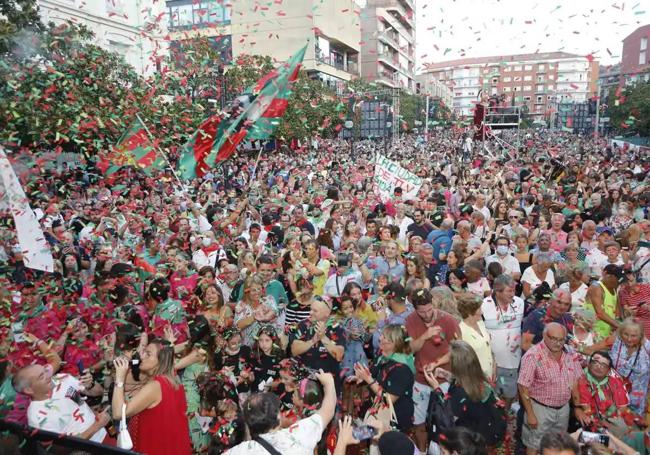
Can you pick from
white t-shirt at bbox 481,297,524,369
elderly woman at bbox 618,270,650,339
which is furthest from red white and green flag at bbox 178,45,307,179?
elderly woman at bbox 618,270,650,339

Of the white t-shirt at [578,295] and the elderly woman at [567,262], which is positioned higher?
the elderly woman at [567,262]

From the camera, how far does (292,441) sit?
2893mm

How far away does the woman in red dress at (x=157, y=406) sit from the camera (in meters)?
3.50

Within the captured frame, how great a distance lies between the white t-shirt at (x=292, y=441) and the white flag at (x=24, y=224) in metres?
3.62

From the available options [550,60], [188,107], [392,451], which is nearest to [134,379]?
[392,451]

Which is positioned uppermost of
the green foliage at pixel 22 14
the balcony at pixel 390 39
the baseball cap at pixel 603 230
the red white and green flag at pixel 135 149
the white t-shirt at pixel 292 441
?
the balcony at pixel 390 39

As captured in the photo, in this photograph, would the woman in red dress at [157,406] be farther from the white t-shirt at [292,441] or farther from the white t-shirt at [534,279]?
the white t-shirt at [534,279]

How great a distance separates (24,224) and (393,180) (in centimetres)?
845

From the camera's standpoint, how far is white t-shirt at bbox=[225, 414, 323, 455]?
2.80 meters

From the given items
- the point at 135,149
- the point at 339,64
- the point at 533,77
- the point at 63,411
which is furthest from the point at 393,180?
the point at 533,77

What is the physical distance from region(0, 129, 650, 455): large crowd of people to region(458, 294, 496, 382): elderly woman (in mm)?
22

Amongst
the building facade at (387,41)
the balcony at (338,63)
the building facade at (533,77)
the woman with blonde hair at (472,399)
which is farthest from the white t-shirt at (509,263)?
the building facade at (533,77)

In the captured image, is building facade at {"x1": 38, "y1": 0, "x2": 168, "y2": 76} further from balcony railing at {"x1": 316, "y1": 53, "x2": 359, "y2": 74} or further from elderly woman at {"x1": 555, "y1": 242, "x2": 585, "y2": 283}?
elderly woman at {"x1": 555, "y1": 242, "x2": 585, "y2": 283}

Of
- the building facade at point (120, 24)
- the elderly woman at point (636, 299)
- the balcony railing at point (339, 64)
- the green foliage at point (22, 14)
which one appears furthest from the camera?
the balcony railing at point (339, 64)
